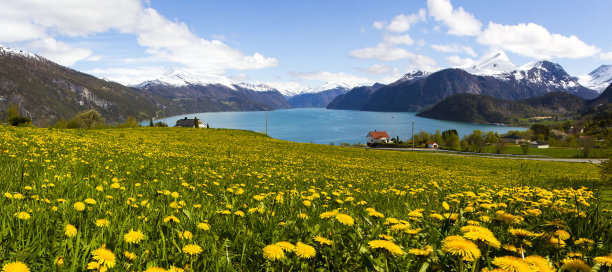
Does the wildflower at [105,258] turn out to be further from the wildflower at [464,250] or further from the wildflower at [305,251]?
the wildflower at [464,250]

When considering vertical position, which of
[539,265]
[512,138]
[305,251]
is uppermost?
[539,265]

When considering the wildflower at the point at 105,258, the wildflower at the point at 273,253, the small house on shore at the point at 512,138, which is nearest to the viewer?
the wildflower at the point at 105,258

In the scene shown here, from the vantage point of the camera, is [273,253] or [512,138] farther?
[512,138]

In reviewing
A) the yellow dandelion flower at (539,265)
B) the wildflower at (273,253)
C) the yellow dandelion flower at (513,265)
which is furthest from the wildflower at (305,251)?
the yellow dandelion flower at (539,265)

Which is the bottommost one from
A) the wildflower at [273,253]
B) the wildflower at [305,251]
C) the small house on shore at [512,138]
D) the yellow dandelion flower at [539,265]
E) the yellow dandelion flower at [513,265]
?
the small house on shore at [512,138]

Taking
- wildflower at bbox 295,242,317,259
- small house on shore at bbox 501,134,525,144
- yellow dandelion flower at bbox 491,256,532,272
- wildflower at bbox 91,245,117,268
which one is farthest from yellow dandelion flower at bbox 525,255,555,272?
small house on shore at bbox 501,134,525,144

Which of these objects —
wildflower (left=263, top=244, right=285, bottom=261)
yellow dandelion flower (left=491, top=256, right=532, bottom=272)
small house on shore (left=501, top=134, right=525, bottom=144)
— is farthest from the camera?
small house on shore (left=501, top=134, right=525, bottom=144)

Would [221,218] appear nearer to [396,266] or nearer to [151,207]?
[151,207]

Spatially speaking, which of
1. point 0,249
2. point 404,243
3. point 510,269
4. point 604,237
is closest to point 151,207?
point 0,249

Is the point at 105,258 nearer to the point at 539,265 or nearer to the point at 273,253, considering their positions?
the point at 273,253

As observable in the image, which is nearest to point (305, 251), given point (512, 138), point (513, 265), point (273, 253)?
point (273, 253)

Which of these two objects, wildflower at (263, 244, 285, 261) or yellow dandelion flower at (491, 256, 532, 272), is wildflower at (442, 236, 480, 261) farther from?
wildflower at (263, 244, 285, 261)

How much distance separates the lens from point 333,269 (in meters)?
2.34

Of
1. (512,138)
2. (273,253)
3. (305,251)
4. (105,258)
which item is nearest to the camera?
(105,258)
